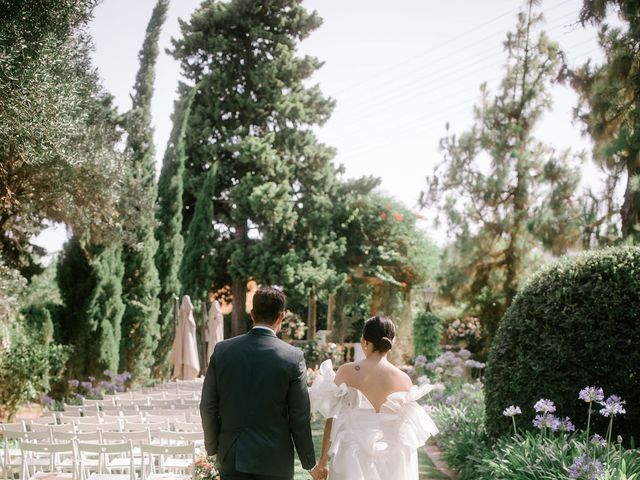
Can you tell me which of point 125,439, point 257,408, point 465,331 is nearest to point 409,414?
point 257,408

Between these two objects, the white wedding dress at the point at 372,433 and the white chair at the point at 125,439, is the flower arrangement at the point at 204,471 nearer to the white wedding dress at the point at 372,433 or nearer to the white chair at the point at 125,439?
the white chair at the point at 125,439

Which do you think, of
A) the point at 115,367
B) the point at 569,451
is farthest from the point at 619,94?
the point at 115,367

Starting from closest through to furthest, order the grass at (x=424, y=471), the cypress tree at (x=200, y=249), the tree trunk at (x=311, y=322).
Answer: the grass at (x=424, y=471)
the cypress tree at (x=200, y=249)
the tree trunk at (x=311, y=322)

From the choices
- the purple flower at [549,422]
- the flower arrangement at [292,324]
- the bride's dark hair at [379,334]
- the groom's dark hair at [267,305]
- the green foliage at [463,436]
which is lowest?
the green foliage at [463,436]

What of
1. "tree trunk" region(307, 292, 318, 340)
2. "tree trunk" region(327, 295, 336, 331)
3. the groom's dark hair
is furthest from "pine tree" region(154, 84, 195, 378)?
the groom's dark hair

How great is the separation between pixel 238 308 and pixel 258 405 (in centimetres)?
1981

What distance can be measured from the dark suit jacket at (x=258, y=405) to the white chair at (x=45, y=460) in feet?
8.75

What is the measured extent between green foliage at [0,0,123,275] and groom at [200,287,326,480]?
451 centimetres

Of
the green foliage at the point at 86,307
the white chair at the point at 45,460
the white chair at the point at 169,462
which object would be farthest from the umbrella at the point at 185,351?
the white chair at the point at 45,460

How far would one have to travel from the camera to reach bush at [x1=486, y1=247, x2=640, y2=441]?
5.74m

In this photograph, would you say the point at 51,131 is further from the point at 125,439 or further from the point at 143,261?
the point at 143,261

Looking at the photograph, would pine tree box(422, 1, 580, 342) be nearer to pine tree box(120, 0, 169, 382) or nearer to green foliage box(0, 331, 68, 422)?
pine tree box(120, 0, 169, 382)

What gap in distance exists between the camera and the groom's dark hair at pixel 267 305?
3.52 metres

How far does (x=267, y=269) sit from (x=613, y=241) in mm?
12356
